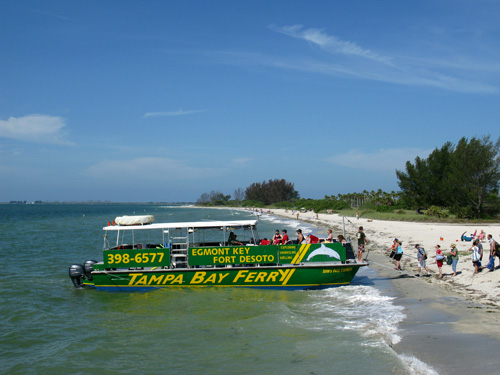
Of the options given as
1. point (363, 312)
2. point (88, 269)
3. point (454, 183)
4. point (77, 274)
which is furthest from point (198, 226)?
point (454, 183)

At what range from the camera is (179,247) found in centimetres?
1636

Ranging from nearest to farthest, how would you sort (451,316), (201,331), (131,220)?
(451,316) → (201,331) → (131,220)

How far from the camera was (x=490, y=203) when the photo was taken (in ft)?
137

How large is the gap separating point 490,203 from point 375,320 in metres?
37.1

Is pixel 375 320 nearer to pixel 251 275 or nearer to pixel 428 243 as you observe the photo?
pixel 251 275

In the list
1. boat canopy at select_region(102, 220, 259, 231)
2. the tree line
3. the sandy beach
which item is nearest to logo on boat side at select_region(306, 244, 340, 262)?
the sandy beach

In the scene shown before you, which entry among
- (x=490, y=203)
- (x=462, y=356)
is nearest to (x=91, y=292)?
(x=462, y=356)

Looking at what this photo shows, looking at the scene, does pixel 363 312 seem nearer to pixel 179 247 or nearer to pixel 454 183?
pixel 179 247

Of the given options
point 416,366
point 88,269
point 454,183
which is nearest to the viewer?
point 416,366

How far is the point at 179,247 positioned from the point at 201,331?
568 cm

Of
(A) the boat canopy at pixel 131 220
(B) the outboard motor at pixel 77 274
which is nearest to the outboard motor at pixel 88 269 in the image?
(B) the outboard motor at pixel 77 274

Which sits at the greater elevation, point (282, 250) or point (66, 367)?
point (282, 250)

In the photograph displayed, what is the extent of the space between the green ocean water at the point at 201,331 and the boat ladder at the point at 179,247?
3.57ft

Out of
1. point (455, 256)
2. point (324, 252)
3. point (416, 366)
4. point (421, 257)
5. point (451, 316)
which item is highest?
point (324, 252)
